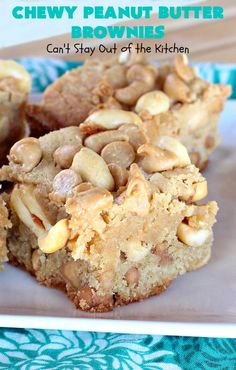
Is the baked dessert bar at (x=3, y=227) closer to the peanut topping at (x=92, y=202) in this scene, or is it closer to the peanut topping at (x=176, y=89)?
the peanut topping at (x=92, y=202)

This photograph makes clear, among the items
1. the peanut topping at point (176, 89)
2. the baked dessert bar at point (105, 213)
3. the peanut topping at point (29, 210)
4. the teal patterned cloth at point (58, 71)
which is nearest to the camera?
the baked dessert bar at point (105, 213)

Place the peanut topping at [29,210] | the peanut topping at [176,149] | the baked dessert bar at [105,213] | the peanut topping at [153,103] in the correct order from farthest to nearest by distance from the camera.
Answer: the peanut topping at [153,103] < the peanut topping at [176,149] < the peanut topping at [29,210] < the baked dessert bar at [105,213]


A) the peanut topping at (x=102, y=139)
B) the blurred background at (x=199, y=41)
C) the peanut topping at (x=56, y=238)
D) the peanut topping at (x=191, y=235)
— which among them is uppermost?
the peanut topping at (x=102, y=139)

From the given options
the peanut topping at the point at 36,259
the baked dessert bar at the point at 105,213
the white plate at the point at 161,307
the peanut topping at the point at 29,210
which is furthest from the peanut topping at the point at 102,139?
the white plate at the point at 161,307

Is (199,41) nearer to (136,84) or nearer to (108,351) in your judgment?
(136,84)

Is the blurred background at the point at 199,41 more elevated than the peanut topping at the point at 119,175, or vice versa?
the peanut topping at the point at 119,175

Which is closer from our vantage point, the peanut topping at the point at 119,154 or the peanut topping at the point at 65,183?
the peanut topping at the point at 65,183
